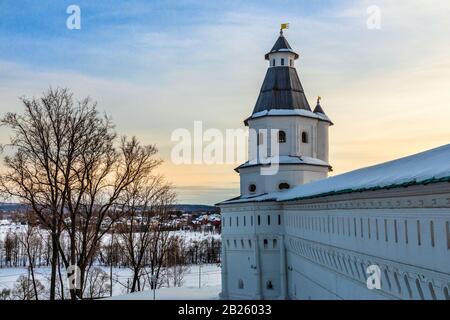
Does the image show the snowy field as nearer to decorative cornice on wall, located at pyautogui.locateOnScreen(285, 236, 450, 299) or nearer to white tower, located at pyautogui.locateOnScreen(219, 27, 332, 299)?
white tower, located at pyautogui.locateOnScreen(219, 27, 332, 299)

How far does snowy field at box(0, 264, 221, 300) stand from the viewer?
34031mm

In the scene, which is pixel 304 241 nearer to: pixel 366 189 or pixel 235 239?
pixel 235 239

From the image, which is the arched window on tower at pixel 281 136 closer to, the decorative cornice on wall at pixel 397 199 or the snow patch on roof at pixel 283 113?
the snow patch on roof at pixel 283 113

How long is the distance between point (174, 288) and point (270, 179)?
12.3 m

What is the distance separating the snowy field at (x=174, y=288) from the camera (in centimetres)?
3403

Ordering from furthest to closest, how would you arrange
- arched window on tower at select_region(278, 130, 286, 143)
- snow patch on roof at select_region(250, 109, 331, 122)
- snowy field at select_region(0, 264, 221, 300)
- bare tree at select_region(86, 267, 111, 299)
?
bare tree at select_region(86, 267, 111, 299)
arched window on tower at select_region(278, 130, 286, 143)
snow patch on roof at select_region(250, 109, 331, 122)
snowy field at select_region(0, 264, 221, 300)

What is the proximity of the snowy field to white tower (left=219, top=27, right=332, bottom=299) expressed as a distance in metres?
3.04

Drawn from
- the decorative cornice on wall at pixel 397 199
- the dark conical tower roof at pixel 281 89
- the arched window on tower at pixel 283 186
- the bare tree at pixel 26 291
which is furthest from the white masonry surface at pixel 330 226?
the bare tree at pixel 26 291

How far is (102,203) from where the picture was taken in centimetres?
2506

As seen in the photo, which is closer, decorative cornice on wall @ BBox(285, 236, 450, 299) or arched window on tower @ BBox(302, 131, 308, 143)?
decorative cornice on wall @ BBox(285, 236, 450, 299)

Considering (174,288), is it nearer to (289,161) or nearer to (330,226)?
(289,161)

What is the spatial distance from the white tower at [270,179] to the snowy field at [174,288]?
3.04m

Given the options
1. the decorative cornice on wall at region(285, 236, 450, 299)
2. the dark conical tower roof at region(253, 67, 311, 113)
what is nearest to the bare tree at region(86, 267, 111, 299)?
the dark conical tower roof at region(253, 67, 311, 113)
